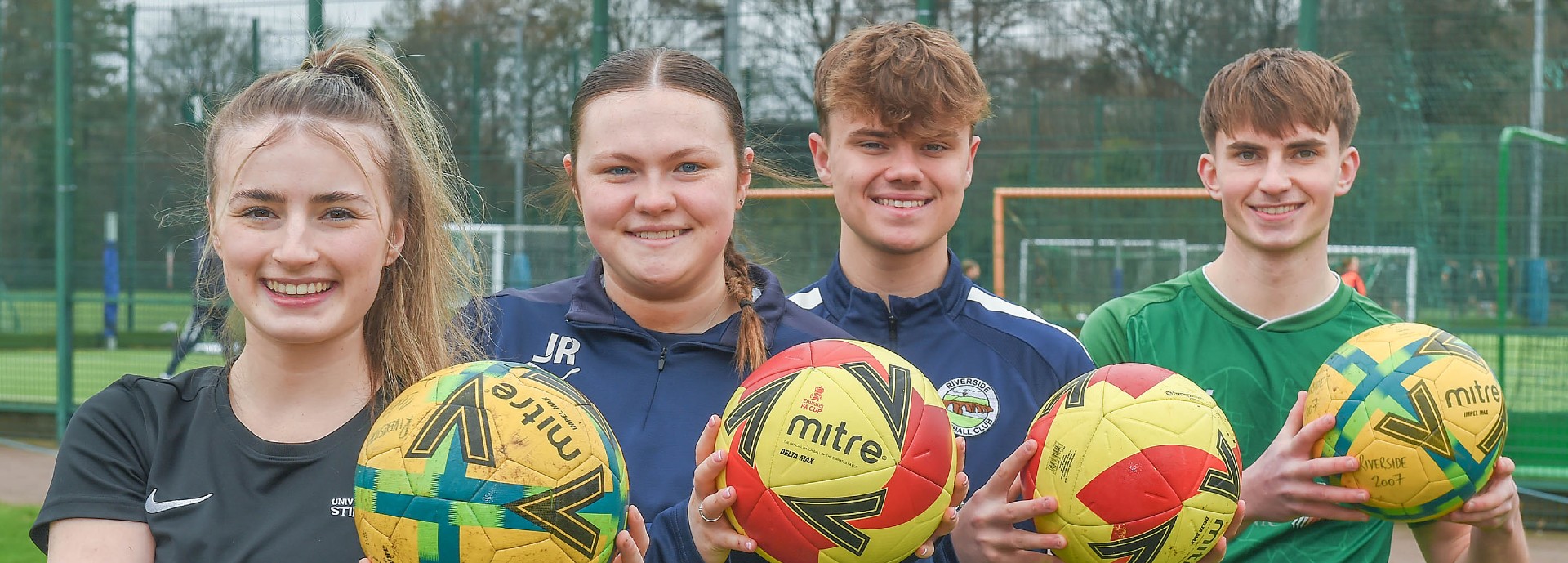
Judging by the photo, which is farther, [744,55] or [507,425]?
[744,55]

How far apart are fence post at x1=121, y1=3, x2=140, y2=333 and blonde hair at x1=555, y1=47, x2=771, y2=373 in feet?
28.2

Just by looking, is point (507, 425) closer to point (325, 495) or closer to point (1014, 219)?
point (325, 495)

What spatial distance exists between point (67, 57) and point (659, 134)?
9.38m

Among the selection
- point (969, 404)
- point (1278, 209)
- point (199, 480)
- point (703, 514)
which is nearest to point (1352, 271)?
point (1278, 209)

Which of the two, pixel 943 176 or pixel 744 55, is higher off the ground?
pixel 744 55

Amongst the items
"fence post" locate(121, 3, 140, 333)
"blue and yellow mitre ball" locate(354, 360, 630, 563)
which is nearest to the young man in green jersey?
"blue and yellow mitre ball" locate(354, 360, 630, 563)

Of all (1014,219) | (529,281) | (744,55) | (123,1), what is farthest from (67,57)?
(1014,219)

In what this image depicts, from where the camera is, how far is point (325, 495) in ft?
8.08

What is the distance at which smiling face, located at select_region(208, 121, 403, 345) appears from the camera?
245 centimetres

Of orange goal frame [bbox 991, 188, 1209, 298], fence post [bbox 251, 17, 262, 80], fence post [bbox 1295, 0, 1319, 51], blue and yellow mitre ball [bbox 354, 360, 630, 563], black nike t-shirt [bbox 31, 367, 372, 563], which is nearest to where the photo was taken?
blue and yellow mitre ball [bbox 354, 360, 630, 563]

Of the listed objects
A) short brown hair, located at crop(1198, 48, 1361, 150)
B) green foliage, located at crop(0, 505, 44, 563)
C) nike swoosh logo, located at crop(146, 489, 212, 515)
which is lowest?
green foliage, located at crop(0, 505, 44, 563)

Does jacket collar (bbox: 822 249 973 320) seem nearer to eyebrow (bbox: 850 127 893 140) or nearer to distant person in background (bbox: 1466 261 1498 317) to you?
eyebrow (bbox: 850 127 893 140)

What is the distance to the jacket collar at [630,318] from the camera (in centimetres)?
294

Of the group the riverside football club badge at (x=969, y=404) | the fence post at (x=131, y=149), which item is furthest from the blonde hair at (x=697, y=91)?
the fence post at (x=131, y=149)
